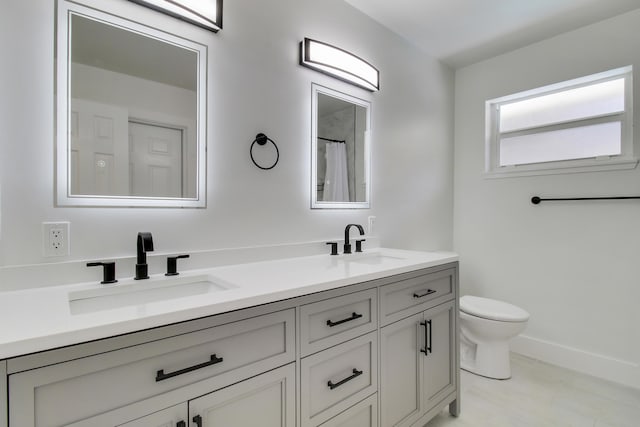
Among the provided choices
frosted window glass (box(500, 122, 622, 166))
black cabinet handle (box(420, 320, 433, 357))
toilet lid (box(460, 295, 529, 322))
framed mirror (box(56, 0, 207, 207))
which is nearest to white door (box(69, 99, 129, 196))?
framed mirror (box(56, 0, 207, 207))

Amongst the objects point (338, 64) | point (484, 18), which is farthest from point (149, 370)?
point (484, 18)

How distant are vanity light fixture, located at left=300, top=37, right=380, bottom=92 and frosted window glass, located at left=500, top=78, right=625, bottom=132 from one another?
141cm

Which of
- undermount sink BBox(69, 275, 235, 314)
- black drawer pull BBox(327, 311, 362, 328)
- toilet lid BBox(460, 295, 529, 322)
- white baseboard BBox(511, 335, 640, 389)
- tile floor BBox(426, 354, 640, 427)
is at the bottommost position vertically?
tile floor BBox(426, 354, 640, 427)

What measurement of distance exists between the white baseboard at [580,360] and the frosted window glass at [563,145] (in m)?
1.41

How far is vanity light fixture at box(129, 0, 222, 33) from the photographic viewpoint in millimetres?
1237

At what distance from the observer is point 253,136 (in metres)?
1.54

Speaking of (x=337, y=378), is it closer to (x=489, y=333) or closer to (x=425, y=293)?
(x=425, y=293)

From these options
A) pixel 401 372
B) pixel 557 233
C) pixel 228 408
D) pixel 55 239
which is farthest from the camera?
pixel 557 233

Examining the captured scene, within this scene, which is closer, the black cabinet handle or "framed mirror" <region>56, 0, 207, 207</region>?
"framed mirror" <region>56, 0, 207, 207</region>

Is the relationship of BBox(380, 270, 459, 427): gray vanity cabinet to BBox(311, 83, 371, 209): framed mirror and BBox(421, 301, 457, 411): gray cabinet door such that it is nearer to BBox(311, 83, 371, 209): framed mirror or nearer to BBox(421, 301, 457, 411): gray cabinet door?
BBox(421, 301, 457, 411): gray cabinet door

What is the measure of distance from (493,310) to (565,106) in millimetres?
1679

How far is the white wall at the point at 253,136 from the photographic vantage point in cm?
102

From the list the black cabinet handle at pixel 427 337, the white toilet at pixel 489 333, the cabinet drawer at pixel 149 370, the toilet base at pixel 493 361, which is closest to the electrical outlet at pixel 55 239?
the cabinet drawer at pixel 149 370

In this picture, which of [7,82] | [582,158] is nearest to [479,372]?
[582,158]
